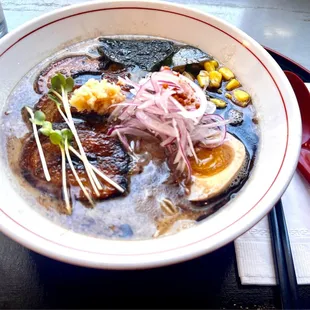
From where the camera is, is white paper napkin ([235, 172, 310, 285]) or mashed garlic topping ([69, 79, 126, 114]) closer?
white paper napkin ([235, 172, 310, 285])

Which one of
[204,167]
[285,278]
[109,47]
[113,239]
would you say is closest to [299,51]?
[109,47]

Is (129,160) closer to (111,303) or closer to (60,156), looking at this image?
(60,156)

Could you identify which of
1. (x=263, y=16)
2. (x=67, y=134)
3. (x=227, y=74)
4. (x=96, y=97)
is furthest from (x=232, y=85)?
(x=263, y=16)

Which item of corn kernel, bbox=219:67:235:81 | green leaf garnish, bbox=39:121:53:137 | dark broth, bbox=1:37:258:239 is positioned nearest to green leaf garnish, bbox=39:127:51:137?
green leaf garnish, bbox=39:121:53:137

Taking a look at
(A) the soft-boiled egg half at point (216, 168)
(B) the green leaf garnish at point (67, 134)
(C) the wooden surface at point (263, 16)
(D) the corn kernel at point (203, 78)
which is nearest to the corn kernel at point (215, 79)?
(D) the corn kernel at point (203, 78)

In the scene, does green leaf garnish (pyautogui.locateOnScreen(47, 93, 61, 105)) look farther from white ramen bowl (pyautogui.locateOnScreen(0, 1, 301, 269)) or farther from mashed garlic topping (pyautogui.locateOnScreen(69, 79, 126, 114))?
white ramen bowl (pyautogui.locateOnScreen(0, 1, 301, 269))
